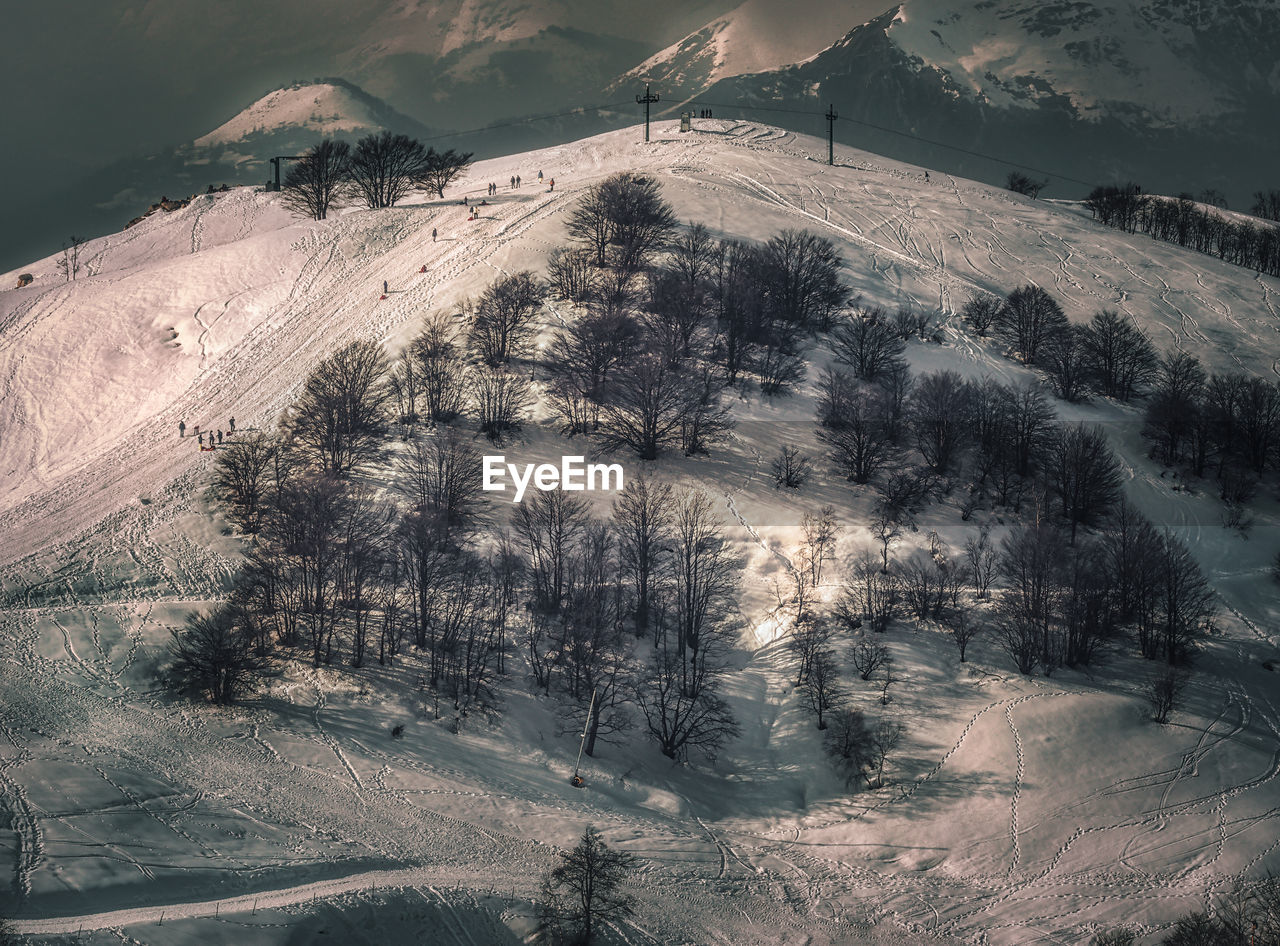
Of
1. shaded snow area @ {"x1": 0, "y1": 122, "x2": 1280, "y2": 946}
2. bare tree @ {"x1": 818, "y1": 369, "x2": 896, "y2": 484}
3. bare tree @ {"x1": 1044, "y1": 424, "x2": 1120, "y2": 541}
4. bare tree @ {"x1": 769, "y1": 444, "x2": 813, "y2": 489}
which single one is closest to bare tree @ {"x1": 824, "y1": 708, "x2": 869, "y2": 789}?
shaded snow area @ {"x1": 0, "y1": 122, "x2": 1280, "y2": 946}

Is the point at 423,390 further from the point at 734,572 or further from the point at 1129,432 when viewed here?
the point at 1129,432

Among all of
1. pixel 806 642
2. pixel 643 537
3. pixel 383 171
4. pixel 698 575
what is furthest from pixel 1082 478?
pixel 383 171

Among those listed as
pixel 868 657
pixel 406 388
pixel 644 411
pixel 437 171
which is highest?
pixel 437 171

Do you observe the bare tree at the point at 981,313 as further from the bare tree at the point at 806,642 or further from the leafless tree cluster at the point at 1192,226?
the leafless tree cluster at the point at 1192,226

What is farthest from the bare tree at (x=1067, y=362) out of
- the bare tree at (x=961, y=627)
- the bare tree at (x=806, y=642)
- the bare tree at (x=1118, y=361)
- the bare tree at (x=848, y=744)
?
the bare tree at (x=848, y=744)

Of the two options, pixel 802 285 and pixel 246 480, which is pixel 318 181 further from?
pixel 246 480
